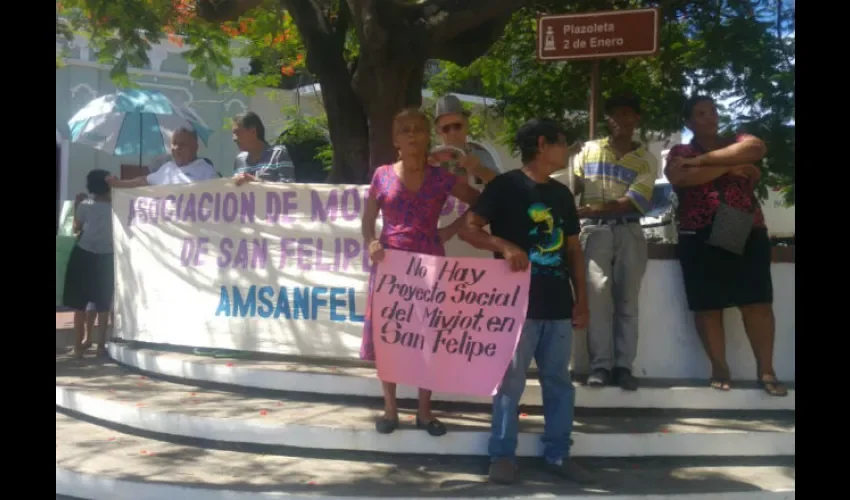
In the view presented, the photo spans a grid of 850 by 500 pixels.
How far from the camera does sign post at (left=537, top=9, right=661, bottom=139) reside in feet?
19.0

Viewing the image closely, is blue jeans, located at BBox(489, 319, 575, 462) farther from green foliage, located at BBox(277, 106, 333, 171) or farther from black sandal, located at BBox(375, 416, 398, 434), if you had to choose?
green foliage, located at BBox(277, 106, 333, 171)

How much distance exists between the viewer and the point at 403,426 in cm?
519

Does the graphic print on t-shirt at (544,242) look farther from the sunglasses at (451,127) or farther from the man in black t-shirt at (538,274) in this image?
the sunglasses at (451,127)

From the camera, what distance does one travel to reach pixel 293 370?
6062mm

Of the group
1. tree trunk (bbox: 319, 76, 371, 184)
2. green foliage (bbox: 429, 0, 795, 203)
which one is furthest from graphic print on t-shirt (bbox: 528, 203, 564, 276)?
green foliage (bbox: 429, 0, 795, 203)

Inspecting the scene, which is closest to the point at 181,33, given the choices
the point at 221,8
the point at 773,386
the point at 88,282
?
the point at 88,282

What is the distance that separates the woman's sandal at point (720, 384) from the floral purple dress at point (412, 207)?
6.83 feet

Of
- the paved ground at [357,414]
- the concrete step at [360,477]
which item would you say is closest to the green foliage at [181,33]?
the paved ground at [357,414]

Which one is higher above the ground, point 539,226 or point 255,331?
point 539,226

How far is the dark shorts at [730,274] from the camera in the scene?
5551mm

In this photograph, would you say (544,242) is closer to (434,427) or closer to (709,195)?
(434,427)
